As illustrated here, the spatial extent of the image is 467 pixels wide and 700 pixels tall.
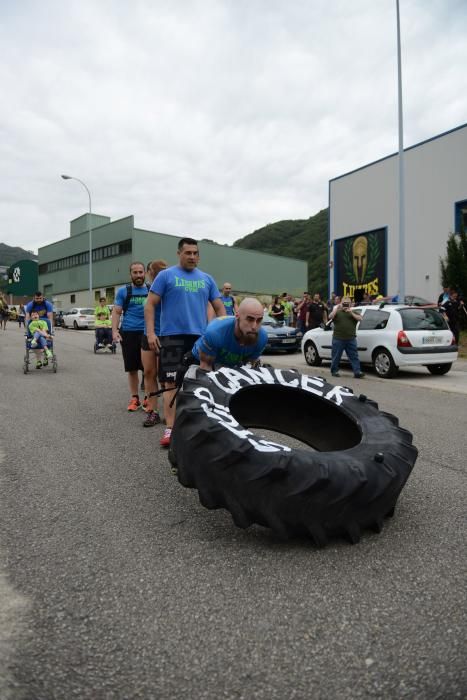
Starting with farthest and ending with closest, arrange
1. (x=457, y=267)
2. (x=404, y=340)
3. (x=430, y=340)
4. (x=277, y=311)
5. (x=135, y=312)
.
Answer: (x=277, y=311) < (x=457, y=267) < (x=430, y=340) < (x=404, y=340) < (x=135, y=312)

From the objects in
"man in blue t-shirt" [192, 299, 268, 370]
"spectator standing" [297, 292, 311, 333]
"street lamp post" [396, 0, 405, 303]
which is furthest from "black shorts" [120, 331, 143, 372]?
"street lamp post" [396, 0, 405, 303]

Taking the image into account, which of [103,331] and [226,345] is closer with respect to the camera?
[226,345]

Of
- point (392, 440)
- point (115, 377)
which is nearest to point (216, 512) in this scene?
point (392, 440)

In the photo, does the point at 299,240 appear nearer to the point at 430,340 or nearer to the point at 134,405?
the point at 430,340

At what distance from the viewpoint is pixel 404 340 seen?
34.6 feet

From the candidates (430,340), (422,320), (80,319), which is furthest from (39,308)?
(80,319)

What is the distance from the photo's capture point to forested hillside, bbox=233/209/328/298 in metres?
88.1

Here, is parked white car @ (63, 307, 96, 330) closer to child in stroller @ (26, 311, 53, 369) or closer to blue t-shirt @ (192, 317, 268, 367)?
child in stroller @ (26, 311, 53, 369)

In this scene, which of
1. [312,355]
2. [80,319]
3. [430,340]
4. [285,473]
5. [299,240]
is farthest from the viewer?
[299,240]

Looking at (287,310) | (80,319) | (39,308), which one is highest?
(80,319)

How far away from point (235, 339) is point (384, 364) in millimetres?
7425

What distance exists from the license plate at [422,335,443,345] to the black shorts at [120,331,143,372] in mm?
6388

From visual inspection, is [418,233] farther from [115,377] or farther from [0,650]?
[0,650]

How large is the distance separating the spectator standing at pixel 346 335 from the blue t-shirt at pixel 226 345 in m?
6.63
